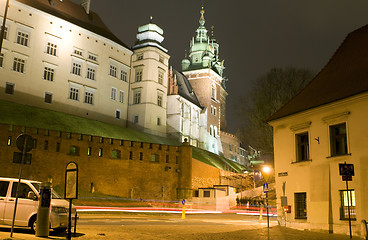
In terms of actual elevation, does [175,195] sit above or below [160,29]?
below

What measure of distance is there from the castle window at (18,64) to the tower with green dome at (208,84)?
3631 centimetres

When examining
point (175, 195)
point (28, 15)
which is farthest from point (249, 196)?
point (28, 15)

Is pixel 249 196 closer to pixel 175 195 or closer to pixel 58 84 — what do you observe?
Answer: pixel 175 195

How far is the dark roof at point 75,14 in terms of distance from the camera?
153ft

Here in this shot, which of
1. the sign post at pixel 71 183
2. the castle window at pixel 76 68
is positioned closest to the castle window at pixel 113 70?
the castle window at pixel 76 68

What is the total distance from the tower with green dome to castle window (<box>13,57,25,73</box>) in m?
36.3

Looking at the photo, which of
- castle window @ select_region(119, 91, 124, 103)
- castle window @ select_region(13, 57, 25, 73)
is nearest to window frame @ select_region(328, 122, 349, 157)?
castle window @ select_region(13, 57, 25, 73)

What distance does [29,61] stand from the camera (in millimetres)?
43344

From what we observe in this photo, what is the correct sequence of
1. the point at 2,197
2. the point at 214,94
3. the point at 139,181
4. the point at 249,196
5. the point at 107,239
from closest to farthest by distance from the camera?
the point at 107,239, the point at 2,197, the point at 139,181, the point at 249,196, the point at 214,94

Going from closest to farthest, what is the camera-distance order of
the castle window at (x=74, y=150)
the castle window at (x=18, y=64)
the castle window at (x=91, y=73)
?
the castle window at (x=74, y=150) < the castle window at (x=18, y=64) < the castle window at (x=91, y=73)

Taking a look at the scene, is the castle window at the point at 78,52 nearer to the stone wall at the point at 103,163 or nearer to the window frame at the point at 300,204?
the stone wall at the point at 103,163

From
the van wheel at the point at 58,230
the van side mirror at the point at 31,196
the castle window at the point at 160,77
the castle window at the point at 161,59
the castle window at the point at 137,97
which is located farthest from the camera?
the castle window at the point at 161,59

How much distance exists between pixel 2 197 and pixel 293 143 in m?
12.7

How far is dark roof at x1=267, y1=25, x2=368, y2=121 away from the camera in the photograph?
15.8 meters
